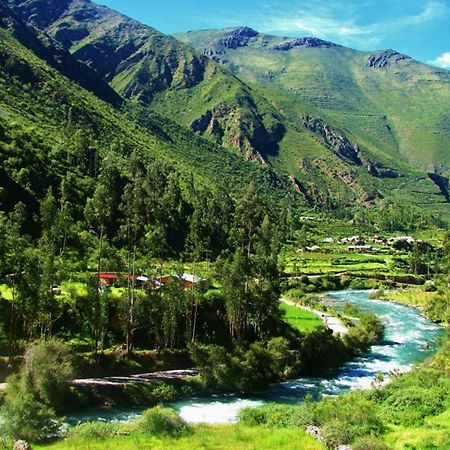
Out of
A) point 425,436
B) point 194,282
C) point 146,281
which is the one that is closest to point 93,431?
point 425,436

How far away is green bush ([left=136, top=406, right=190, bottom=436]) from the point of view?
154ft

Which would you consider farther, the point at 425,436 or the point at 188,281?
the point at 188,281

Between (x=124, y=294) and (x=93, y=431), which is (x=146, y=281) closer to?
(x=124, y=294)

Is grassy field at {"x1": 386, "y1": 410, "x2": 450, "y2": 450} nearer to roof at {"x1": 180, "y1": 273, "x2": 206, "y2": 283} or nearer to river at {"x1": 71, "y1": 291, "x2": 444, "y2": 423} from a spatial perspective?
river at {"x1": 71, "y1": 291, "x2": 444, "y2": 423}

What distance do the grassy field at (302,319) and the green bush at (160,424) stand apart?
1744 inches

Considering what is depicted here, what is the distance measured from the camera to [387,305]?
145875 mm


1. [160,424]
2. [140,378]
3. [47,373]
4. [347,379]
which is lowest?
[347,379]

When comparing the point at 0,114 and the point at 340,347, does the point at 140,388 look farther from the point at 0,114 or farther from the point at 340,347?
the point at 0,114

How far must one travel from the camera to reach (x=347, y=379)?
2938 inches

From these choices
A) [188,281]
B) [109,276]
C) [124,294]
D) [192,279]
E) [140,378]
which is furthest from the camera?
[188,281]

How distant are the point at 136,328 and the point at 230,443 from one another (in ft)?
90.7

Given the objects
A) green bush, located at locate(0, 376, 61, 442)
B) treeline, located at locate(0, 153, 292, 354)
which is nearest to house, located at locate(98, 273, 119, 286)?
treeline, located at locate(0, 153, 292, 354)

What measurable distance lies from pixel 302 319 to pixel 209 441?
5739 centimetres

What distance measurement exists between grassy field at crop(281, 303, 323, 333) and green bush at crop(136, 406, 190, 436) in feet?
145
